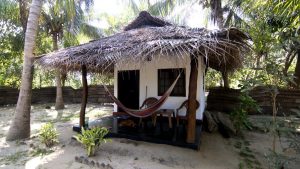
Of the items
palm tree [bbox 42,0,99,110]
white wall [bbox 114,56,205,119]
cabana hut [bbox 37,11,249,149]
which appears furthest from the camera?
palm tree [bbox 42,0,99,110]

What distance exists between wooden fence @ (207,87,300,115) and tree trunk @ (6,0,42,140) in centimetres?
617

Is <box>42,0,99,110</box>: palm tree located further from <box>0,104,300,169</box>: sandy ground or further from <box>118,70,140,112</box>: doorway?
<box>0,104,300,169</box>: sandy ground

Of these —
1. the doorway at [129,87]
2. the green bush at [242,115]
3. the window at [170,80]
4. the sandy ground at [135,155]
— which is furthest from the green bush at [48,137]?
the green bush at [242,115]

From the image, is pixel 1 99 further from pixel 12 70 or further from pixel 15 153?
pixel 15 153

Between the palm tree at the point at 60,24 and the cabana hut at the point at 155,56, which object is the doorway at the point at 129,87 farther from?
the palm tree at the point at 60,24

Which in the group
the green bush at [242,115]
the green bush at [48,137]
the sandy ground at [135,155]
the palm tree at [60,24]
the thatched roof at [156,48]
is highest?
the palm tree at [60,24]

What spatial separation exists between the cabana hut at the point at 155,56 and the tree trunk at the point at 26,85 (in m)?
0.32

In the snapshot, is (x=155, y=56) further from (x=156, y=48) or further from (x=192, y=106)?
(x=192, y=106)

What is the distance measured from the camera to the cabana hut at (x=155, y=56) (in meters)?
3.51

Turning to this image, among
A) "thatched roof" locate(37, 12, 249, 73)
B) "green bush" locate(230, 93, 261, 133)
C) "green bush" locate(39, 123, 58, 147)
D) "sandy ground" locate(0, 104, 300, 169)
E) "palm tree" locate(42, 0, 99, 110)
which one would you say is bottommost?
"sandy ground" locate(0, 104, 300, 169)

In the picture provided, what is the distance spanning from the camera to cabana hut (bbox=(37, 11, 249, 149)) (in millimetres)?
3510

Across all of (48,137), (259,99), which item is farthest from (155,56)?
(259,99)

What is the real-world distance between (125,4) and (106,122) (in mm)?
4427

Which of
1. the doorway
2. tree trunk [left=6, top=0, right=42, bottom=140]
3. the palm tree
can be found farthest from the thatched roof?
the palm tree
